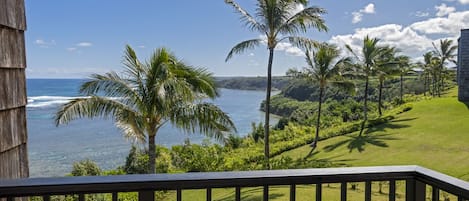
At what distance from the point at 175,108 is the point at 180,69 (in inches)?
29.8

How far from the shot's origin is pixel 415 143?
15.2 meters

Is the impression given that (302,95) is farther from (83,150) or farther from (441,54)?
(83,150)

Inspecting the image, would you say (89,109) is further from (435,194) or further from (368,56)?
(368,56)

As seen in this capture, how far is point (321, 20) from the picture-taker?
32.9 ft

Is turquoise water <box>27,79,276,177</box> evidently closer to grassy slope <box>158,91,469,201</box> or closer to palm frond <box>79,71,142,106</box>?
grassy slope <box>158,91,469,201</box>

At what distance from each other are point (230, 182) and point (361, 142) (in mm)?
16483

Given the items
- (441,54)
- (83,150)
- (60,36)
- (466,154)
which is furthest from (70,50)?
(441,54)

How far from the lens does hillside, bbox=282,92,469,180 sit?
12.9m

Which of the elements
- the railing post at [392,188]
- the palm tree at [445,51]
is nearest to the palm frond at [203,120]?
the railing post at [392,188]

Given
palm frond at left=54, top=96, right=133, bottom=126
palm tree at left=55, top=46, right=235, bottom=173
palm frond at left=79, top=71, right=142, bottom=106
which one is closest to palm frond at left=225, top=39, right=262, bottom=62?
palm tree at left=55, top=46, right=235, bottom=173

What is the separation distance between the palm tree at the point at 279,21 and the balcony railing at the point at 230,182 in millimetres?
9029

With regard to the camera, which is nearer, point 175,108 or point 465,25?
point 175,108

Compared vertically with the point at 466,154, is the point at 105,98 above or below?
above

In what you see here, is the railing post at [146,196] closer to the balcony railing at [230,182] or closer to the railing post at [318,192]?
the balcony railing at [230,182]
